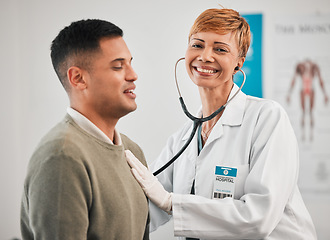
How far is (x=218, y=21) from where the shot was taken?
1.46 meters

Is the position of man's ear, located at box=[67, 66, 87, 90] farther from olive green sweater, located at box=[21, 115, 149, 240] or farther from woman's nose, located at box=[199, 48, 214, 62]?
woman's nose, located at box=[199, 48, 214, 62]

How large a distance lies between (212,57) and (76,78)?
0.67 metres

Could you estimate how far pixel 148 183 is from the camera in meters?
1.24

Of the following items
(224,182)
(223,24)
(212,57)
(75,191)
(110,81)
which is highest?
(223,24)

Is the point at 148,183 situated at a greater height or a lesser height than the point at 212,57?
lesser

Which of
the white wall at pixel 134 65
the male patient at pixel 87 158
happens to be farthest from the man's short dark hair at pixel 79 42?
the white wall at pixel 134 65

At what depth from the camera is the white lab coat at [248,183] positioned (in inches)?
51.5

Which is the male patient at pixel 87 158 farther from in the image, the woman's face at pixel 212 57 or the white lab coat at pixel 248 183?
the woman's face at pixel 212 57

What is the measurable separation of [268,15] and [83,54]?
80.3 inches

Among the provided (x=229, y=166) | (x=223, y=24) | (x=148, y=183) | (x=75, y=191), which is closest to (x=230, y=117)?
(x=229, y=166)

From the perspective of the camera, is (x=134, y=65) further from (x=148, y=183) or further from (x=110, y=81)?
(x=110, y=81)

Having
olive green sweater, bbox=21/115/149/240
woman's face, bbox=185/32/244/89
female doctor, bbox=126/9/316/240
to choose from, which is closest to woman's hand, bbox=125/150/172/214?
female doctor, bbox=126/9/316/240

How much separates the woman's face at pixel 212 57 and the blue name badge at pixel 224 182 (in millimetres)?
354

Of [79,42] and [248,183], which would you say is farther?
[248,183]
